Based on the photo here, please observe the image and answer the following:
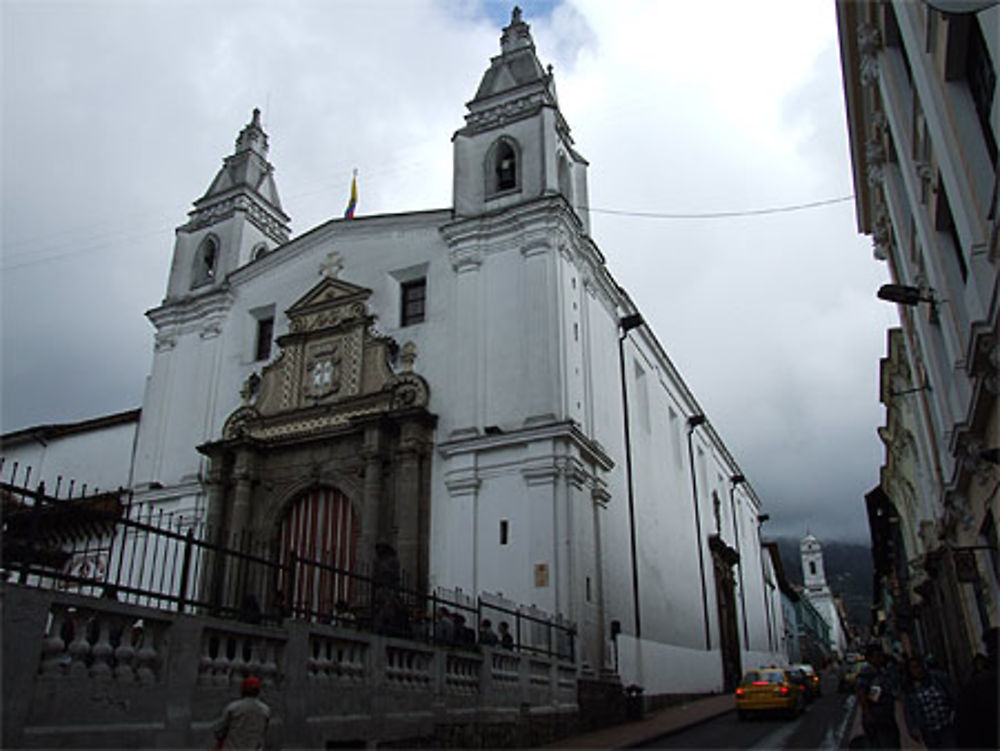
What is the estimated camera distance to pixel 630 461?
75.7 ft

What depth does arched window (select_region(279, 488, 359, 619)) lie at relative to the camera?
18656mm

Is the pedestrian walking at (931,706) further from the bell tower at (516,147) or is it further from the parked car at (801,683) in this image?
the bell tower at (516,147)

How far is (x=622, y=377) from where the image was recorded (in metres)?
24.0

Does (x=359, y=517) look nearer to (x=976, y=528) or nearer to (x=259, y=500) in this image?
(x=259, y=500)

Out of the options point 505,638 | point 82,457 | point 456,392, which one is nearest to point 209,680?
point 505,638

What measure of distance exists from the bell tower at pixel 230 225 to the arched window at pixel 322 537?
8.81m

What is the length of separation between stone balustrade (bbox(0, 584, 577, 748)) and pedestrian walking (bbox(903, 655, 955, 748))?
622 cm

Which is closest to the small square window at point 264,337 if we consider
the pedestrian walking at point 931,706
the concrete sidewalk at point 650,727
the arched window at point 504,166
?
the arched window at point 504,166

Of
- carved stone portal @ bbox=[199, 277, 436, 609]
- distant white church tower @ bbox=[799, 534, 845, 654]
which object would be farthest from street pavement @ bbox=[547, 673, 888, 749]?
distant white church tower @ bbox=[799, 534, 845, 654]

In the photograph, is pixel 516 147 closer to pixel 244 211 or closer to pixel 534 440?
pixel 534 440

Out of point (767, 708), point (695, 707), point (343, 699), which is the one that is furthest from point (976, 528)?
point (695, 707)

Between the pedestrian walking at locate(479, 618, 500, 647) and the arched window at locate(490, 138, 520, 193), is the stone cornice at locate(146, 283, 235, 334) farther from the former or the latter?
the pedestrian walking at locate(479, 618, 500, 647)

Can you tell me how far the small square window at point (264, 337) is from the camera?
23.5 m

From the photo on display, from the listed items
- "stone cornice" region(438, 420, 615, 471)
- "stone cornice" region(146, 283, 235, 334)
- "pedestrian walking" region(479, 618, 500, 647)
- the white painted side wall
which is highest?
"stone cornice" region(146, 283, 235, 334)
